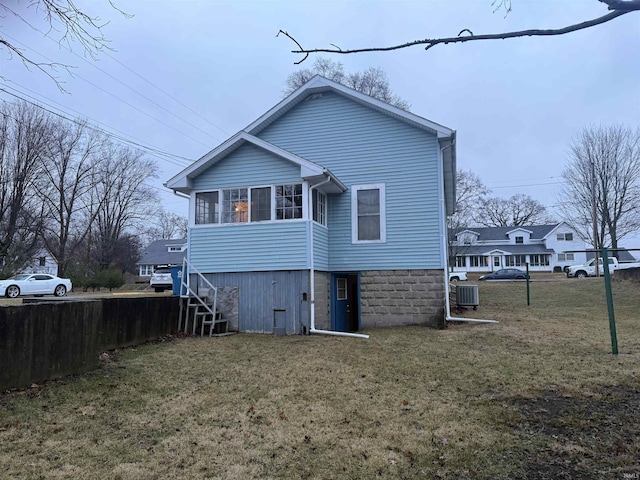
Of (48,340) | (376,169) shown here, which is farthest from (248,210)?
(48,340)

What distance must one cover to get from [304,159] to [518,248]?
48136mm

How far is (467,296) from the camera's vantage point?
45.7ft

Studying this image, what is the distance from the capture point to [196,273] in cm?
1103

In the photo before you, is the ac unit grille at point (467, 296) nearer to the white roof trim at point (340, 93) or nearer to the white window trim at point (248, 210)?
the white roof trim at point (340, 93)

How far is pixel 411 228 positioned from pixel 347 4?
9172mm

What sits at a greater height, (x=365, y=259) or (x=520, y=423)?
(x=365, y=259)

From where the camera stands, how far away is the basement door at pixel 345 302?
1197cm

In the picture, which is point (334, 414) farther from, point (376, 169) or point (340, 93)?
point (340, 93)

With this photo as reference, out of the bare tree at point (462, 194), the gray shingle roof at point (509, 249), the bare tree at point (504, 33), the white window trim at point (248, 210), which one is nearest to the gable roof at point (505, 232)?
the gray shingle roof at point (509, 249)

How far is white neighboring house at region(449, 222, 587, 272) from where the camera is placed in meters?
49.6

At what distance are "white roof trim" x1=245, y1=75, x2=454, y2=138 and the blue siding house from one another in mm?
→ 36

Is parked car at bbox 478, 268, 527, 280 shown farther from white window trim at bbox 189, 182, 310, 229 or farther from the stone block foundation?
white window trim at bbox 189, 182, 310, 229

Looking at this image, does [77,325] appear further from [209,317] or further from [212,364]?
[209,317]

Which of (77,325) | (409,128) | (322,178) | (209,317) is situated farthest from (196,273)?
(409,128)
